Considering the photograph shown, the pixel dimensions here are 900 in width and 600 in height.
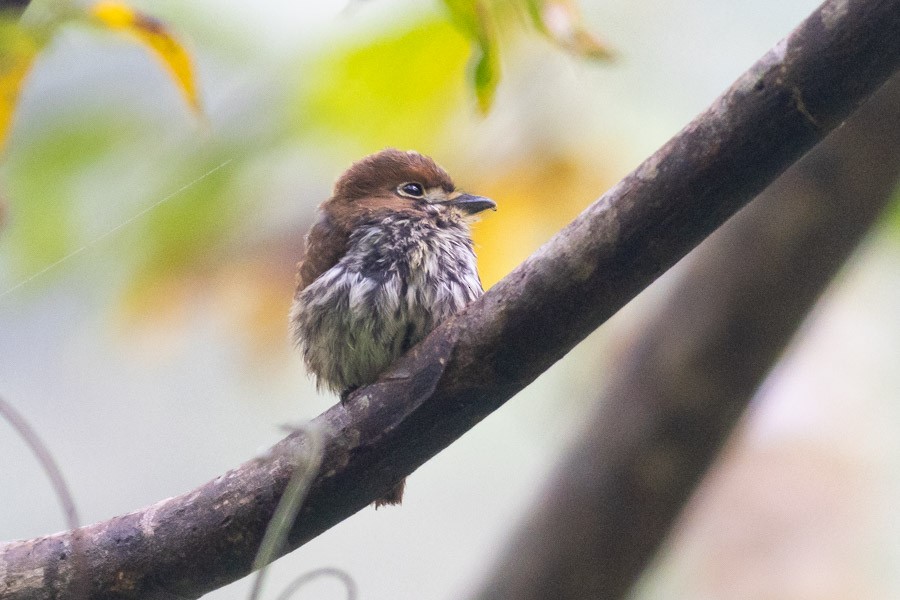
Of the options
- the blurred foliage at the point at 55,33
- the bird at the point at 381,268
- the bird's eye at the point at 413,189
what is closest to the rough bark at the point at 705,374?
the bird at the point at 381,268

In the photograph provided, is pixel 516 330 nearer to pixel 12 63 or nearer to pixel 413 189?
pixel 12 63

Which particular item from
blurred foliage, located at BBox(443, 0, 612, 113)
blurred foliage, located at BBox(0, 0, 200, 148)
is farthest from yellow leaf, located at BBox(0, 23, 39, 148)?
blurred foliage, located at BBox(443, 0, 612, 113)

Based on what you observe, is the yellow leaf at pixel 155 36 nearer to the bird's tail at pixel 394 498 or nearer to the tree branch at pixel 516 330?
the tree branch at pixel 516 330

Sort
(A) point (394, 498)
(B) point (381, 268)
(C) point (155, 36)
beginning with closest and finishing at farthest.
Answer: (C) point (155, 36)
(A) point (394, 498)
(B) point (381, 268)

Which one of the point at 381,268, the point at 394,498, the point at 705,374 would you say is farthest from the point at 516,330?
the point at 705,374

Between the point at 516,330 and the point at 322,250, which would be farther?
the point at 322,250

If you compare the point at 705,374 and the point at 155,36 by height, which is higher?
the point at 155,36

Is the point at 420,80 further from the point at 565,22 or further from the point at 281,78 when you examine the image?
the point at 565,22
